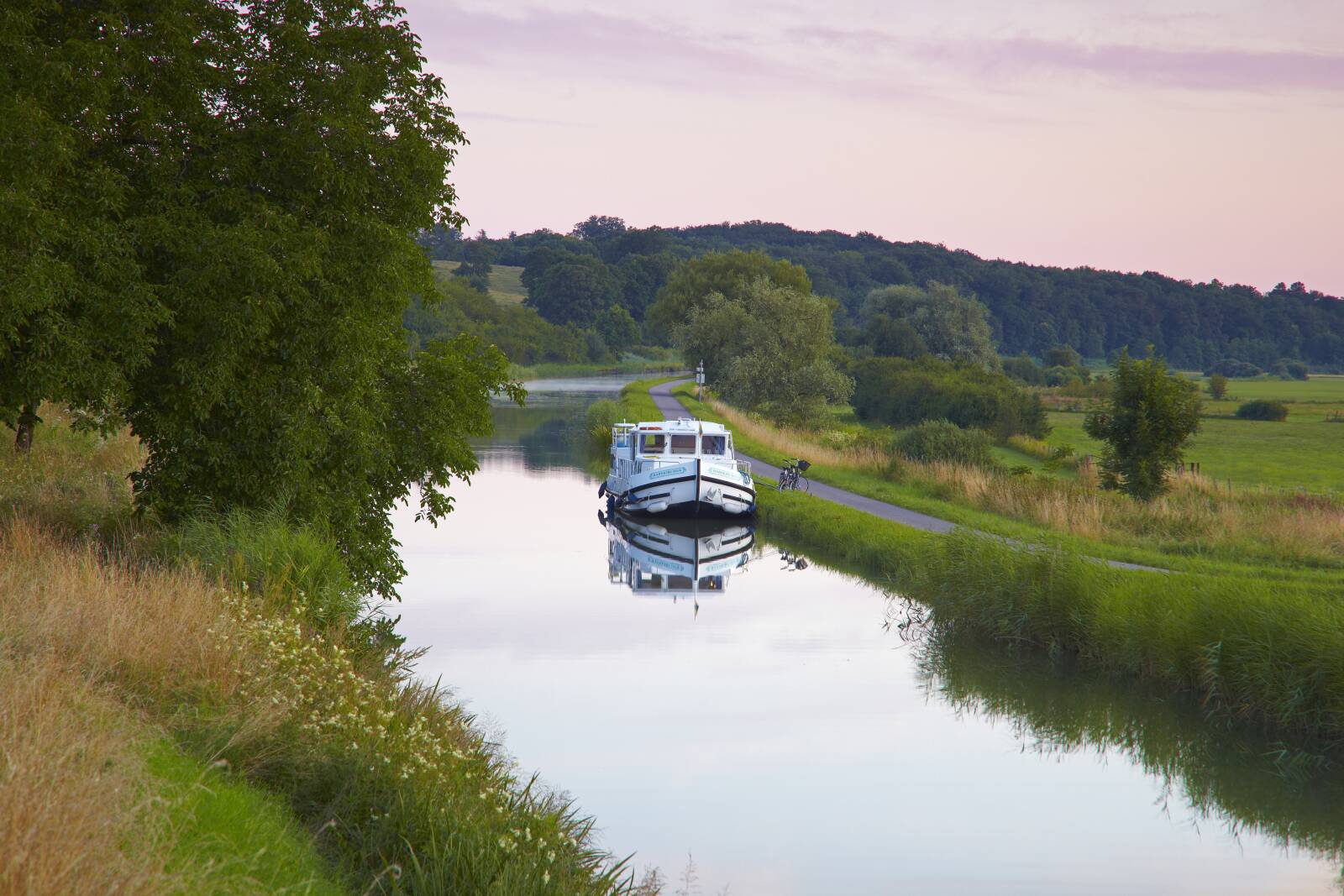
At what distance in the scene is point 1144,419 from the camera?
28.3 metres

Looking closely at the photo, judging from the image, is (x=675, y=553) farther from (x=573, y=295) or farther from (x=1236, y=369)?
(x=1236, y=369)

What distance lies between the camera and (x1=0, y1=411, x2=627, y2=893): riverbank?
18.8ft

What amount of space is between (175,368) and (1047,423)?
56126mm

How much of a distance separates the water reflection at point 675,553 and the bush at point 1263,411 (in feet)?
191

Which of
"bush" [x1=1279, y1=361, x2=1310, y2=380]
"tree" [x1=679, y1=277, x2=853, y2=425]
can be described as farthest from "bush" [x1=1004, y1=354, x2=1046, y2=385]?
"bush" [x1=1279, y1=361, x2=1310, y2=380]

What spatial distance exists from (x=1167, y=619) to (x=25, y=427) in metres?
19.7

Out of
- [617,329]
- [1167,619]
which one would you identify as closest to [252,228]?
[1167,619]

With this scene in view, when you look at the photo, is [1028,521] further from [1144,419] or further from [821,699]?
[821,699]

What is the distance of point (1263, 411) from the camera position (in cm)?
8206

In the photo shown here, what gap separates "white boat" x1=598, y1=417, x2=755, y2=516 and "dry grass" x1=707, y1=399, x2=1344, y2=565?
525 centimetres

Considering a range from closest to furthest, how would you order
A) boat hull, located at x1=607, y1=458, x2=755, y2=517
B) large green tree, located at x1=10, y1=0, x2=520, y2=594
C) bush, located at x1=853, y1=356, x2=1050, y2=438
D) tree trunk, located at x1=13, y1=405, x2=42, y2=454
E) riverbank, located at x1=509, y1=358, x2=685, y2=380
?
large green tree, located at x1=10, y1=0, x2=520, y2=594 < tree trunk, located at x1=13, y1=405, x2=42, y2=454 < boat hull, located at x1=607, y1=458, x2=755, y2=517 < bush, located at x1=853, y1=356, x2=1050, y2=438 < riverbank, located at x1=509, y1=358, x2=685, y2=380

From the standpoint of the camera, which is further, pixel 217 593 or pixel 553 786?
pixel 553 786

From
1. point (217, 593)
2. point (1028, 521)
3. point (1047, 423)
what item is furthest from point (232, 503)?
point (1047, 423)

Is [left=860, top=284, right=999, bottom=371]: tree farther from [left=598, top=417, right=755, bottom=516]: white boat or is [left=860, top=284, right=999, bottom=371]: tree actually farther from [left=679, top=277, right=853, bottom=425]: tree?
[left=598, top=417, right=755, bottom=516]: white boat
